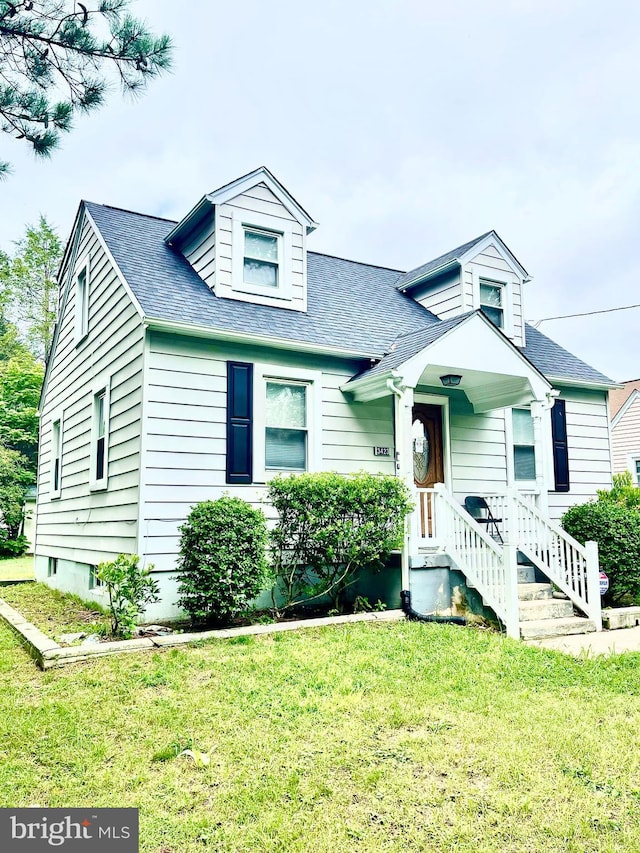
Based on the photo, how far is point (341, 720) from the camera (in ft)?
12.8

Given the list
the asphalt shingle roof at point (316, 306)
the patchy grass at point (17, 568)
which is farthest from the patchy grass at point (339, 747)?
the patchy grass at point (17, 568)

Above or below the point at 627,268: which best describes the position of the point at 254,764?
below

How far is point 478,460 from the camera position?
1009cm

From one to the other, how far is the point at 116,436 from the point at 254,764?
6018mm

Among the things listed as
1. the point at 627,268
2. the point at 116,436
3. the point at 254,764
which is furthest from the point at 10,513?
the point at 627,268

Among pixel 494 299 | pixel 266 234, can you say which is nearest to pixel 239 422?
pixel 266 234

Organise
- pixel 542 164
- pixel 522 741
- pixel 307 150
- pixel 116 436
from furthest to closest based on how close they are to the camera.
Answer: pixel 542 164
pixel 307 150
pixel 116 436
pixel 522 741

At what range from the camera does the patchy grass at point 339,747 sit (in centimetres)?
272

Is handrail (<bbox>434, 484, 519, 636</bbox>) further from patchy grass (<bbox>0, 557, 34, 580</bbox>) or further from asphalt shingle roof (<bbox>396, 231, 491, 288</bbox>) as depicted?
patchy grass (<bbox>0, 557, 34, 580</bbox>)

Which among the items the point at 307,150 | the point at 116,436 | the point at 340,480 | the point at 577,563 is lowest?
the point at 577,563

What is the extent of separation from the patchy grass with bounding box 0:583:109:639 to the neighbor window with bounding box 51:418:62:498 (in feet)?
6.22

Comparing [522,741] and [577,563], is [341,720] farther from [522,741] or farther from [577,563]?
[577,563]

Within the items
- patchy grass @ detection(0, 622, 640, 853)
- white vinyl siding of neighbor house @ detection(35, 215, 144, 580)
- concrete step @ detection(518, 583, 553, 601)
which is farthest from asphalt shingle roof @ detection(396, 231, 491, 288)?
patchy grass @ detection(0, 622, 640, 853)

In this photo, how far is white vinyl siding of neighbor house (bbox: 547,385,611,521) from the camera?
1099 cm
